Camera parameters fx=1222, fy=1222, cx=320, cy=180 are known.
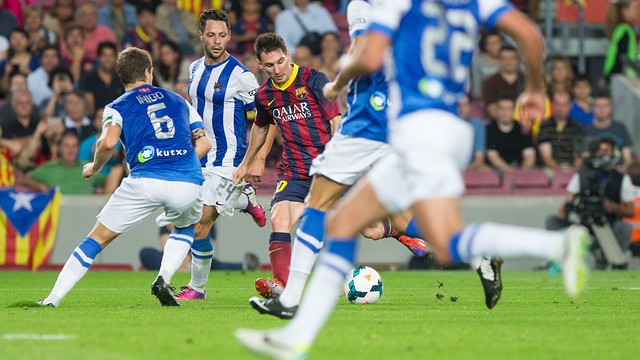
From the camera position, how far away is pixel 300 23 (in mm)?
18844

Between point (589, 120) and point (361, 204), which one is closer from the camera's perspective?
point (361, 204)

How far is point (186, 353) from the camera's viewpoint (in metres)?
5.97

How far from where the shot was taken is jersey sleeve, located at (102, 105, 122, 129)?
895 centimetres

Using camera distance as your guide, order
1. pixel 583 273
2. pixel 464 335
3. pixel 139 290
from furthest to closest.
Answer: pixel 139 290 < pixel 464 335 < pixel 583 273

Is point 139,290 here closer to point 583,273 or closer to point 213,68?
point 213,68

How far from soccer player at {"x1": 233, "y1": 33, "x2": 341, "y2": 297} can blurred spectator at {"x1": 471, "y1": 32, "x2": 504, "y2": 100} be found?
9.55 m

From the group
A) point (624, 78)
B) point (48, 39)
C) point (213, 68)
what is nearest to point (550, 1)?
point (624, 78)

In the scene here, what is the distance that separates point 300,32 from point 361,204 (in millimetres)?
13563

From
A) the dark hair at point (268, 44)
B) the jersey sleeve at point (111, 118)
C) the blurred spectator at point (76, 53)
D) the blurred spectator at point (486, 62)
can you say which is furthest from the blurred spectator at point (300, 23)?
the jersey sleeve at point (111, 118)

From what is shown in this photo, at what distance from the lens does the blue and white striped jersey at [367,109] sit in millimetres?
7801

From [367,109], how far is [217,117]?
10.6 feet

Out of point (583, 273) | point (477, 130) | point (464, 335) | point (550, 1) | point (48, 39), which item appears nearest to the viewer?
point (583, 273)

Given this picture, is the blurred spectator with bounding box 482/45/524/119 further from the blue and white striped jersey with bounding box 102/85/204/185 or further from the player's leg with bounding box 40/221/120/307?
the player's leg with bounding box 40/221/120/307

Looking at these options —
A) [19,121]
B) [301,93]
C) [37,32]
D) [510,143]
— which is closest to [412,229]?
[301,93]
